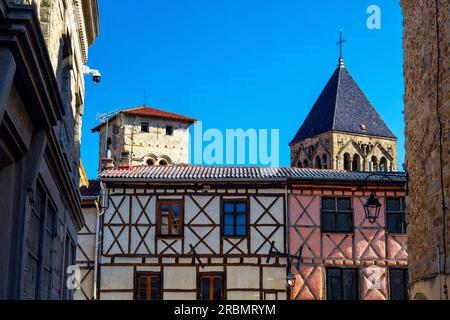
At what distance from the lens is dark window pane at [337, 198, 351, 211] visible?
20156mm

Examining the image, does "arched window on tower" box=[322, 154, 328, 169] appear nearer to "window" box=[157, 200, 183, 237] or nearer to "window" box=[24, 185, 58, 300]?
"window" box=[157, 200, 183, 237]

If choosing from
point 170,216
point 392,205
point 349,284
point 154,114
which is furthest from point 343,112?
point 170,216

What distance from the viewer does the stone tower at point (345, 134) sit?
5622cm

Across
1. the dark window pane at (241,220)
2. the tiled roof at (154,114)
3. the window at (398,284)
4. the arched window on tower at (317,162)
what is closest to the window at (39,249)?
the dark window pane at (241,220)

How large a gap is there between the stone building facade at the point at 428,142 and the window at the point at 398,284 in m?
10.2

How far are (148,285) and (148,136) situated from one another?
32.8 meters

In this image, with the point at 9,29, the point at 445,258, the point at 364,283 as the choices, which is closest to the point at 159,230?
the point at 364,283

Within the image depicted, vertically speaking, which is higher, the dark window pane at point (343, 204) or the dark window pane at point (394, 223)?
the dark window pane at point (343, 204)

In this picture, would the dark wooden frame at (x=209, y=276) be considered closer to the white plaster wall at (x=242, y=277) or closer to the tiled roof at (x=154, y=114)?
the white plaster wall at (x=242, y=277)

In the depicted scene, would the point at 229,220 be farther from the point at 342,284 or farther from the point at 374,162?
the point at 374,162

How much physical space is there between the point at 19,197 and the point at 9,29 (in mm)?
2359

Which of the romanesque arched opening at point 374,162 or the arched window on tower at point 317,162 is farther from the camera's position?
the arched window on tower at point 317,162

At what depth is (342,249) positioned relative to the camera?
779 inches

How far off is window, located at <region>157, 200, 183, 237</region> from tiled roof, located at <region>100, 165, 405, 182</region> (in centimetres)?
65
